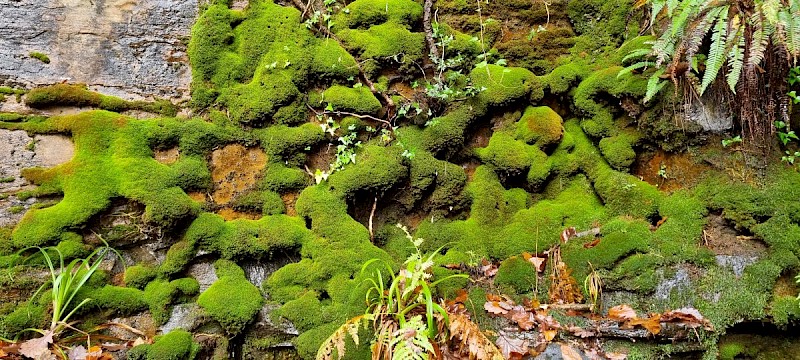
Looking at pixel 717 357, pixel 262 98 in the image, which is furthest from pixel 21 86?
pixel 717 357

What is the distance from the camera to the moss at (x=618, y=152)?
14.7 feet

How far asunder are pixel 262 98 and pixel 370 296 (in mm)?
2410

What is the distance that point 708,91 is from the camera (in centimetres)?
407

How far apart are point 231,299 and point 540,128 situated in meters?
3.40

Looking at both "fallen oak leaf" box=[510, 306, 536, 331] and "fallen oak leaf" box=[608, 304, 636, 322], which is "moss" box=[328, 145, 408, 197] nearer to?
"fallen oak leaf" box=[510, 306, 536, 331]

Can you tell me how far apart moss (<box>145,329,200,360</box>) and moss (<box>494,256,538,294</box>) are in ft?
8.27

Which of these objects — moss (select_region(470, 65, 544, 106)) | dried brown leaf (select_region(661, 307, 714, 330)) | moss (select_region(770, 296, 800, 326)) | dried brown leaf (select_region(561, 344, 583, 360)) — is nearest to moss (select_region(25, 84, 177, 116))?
moss (select_region(470, 65, 544, 106))

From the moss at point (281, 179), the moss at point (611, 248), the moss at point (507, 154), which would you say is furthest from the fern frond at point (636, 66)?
the moss at point (281, 179)

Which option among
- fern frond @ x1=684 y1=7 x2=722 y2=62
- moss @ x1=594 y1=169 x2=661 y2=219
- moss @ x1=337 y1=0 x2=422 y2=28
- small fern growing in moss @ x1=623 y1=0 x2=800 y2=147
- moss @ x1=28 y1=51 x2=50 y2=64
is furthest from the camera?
moss @ x1=337 y1=0 x2=422 y2=28

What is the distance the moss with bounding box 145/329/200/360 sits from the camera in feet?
11.0

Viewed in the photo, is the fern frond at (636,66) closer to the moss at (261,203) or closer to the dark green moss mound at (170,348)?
the moss at (261,203)

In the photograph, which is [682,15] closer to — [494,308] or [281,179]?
[494,308]

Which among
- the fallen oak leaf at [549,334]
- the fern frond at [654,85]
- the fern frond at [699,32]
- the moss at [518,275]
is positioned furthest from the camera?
the fern frond at [654,85]

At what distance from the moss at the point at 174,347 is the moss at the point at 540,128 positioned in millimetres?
3610
